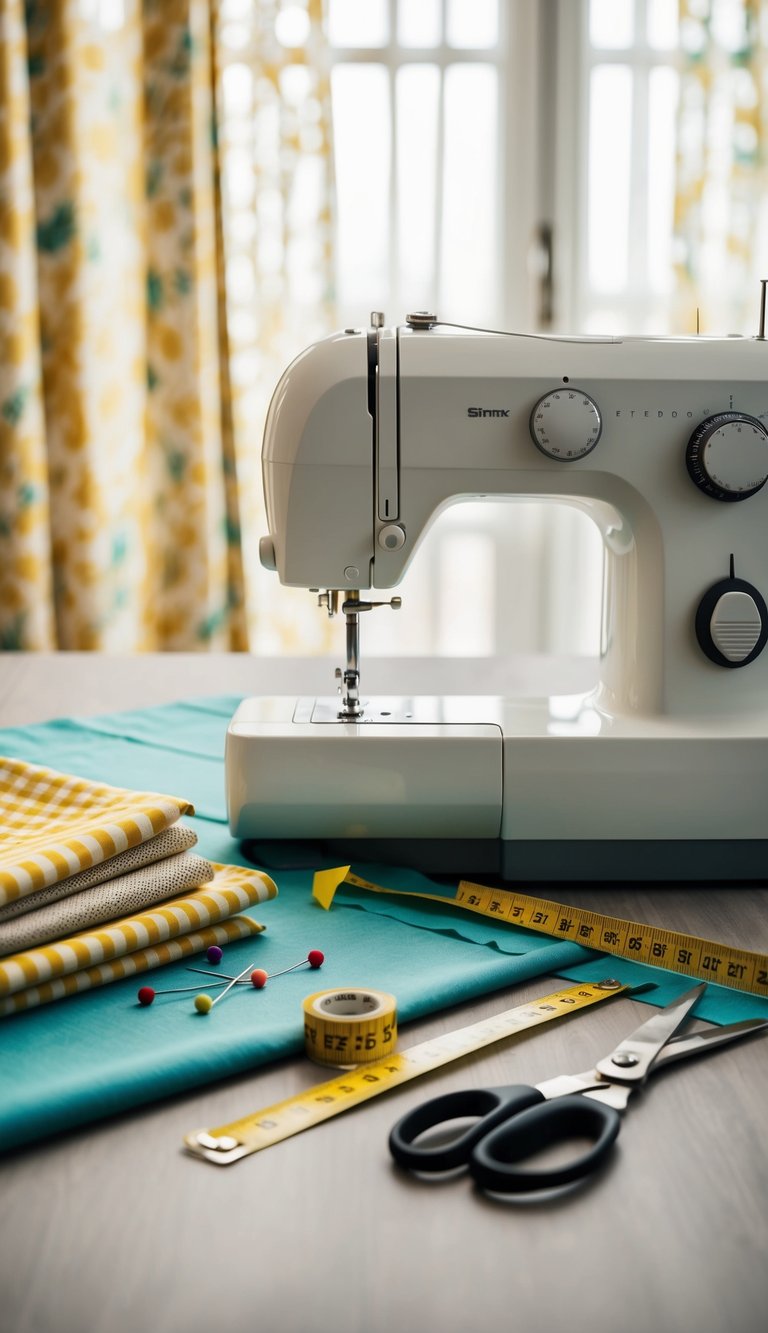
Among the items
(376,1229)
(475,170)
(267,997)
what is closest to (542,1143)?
(376,1229)

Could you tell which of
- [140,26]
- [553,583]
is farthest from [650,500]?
[140,26]

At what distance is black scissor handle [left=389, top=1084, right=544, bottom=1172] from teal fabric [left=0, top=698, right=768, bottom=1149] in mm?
71

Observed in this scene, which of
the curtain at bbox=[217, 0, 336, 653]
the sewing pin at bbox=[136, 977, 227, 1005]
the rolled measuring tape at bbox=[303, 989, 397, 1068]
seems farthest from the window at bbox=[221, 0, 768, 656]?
the rolled measuring tape at bbox=[303, 989, 397, 1068]

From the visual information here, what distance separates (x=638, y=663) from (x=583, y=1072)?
615mm

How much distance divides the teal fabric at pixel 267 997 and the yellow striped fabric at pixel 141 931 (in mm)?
30

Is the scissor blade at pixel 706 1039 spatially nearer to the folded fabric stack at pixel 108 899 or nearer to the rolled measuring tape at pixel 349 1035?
the rolled measuring tape at pixel 349 1035

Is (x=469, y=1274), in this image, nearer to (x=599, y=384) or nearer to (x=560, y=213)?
(x=599, y=384)

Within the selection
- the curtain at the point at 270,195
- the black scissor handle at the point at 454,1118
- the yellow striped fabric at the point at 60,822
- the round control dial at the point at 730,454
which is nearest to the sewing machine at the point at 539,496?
the round control dial at the point at 730,454

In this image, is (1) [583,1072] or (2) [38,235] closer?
(1) [583,1072]

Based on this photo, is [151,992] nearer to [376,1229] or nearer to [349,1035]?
[349,1035]

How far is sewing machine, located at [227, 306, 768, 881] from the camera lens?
1263mm

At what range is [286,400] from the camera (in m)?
1.29

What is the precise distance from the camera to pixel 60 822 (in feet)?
3.91

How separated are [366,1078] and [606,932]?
1.12 feet
